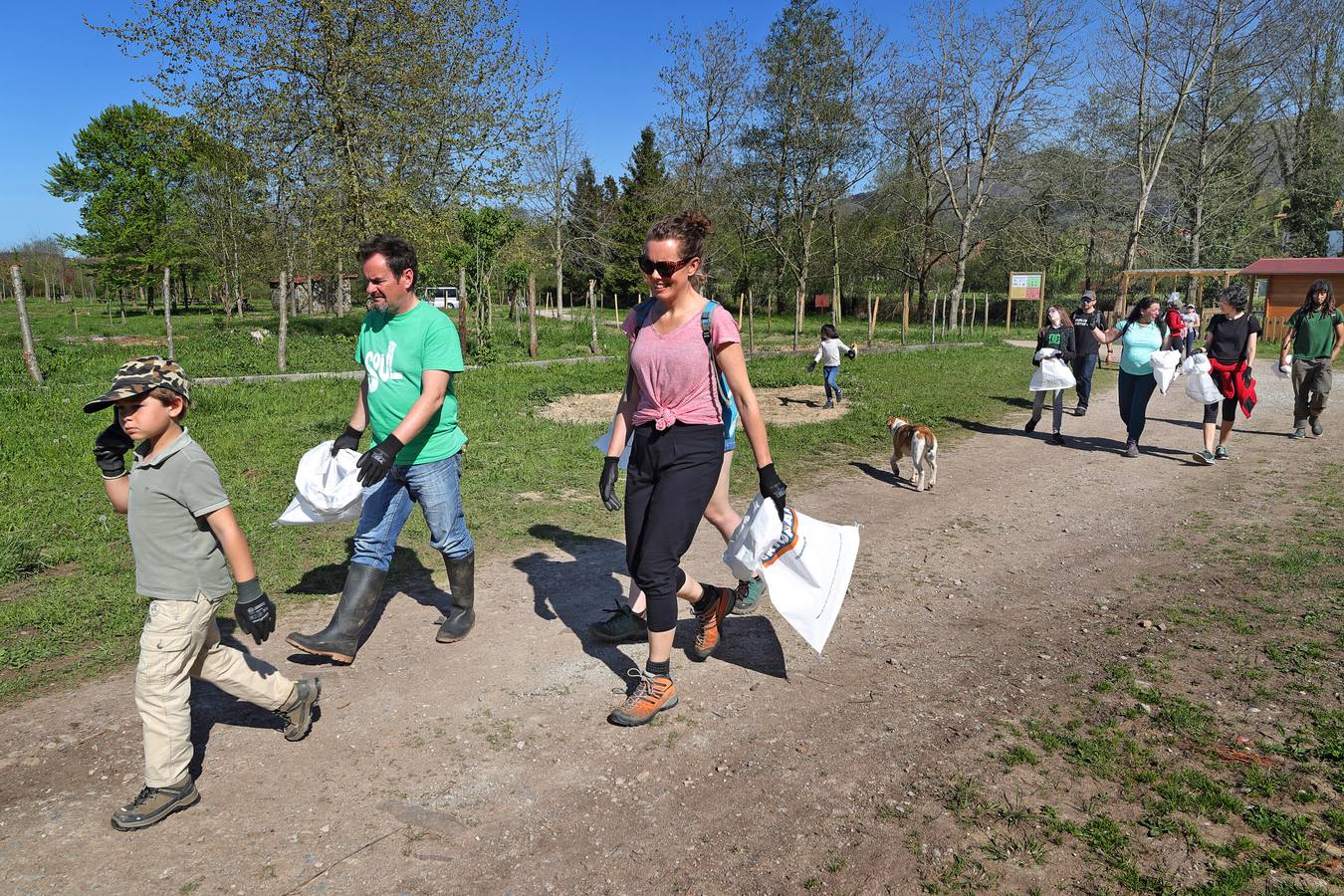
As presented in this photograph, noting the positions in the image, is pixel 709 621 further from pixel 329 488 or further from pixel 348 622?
pixel 329 488

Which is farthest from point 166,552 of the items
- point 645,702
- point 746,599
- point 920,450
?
point 920,450

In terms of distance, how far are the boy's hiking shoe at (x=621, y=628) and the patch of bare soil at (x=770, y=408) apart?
6609 mm

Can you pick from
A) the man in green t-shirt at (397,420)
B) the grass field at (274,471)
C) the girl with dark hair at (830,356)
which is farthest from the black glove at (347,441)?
the girl with dark hair at (830,356)

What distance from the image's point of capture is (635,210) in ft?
152

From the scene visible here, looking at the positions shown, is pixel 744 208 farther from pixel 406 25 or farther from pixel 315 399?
pixel 315 399

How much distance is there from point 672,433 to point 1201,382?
317 inches

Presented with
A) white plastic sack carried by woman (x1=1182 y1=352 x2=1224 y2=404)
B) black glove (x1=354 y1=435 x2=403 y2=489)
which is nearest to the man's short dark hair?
black glove (x1=354 y1=435 x2=403 y2=489)

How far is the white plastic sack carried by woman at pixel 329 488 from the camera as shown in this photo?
4188 mm

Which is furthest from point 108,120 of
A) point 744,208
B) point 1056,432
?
point 1056,432

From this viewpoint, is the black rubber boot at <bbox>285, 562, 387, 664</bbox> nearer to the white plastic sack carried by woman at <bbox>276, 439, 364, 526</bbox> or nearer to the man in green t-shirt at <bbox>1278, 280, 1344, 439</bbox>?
the white plastic sack carried by woman at <bbox>276, 439, 364, 526</bbox>

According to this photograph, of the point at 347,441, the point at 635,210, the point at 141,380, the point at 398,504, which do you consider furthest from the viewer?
the point at 635,210

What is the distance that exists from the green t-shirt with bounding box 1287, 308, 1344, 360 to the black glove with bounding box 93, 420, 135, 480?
1138cm

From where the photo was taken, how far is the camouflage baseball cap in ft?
9.00

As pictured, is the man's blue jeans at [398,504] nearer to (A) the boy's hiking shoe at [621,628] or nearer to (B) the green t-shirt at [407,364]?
(B) the green t-shirt at [407,364]
